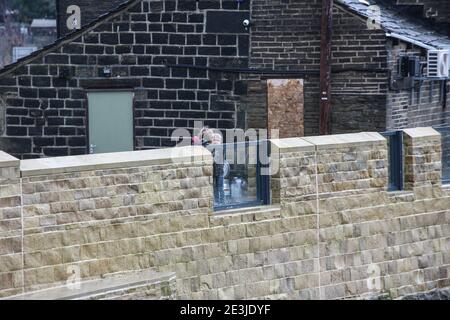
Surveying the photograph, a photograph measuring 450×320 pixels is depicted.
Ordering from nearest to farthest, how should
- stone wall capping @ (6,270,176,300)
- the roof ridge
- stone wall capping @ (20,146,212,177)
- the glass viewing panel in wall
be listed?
stone wall capping @ (6,270,176,300) < stone wall capping @ (20,146,212,177) < the glass viewing panel in wall < the roof ridge

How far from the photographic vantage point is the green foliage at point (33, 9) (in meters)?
62.1

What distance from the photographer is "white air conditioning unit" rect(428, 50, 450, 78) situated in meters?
23.6

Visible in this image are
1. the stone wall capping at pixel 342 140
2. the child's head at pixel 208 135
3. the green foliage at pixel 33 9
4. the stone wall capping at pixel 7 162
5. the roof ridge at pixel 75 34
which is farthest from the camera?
the green foliage at pixel 33 9

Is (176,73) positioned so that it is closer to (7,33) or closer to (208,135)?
(208,135)

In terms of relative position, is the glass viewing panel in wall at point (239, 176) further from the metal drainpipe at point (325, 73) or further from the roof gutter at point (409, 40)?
the roof gutter at point (409, 40)

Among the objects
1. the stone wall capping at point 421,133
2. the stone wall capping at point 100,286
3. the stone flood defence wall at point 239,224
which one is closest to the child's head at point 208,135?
the stone wall capping at point 421,133

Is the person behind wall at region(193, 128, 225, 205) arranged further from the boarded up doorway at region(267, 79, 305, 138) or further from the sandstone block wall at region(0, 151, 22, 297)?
the boarded up doorway at region(267, 79, 305, 138)

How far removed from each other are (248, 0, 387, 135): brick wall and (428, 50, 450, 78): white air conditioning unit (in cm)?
126

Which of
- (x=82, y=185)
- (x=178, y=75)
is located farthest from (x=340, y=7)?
(x=82, y=185)

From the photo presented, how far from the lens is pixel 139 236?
45.7 feet

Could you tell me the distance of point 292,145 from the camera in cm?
1544

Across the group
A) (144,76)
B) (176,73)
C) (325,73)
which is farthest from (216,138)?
(144,76)

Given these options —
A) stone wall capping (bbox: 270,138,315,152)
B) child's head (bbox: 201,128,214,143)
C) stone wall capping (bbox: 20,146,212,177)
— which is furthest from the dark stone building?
stone wall capping (bbox: 20,146,212,177)

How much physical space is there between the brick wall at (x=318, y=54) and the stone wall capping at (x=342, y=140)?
20.9ft
